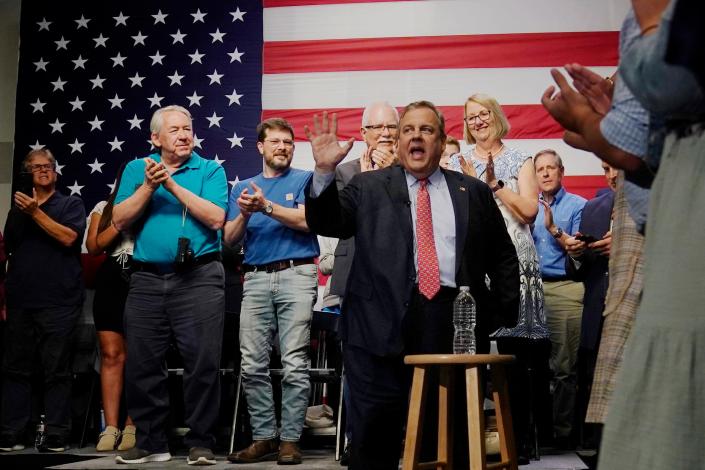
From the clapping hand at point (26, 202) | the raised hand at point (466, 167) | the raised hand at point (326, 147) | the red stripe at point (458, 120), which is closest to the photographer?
the raised hand at point (326, 147)

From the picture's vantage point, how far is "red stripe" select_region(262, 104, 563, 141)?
6.38 metres

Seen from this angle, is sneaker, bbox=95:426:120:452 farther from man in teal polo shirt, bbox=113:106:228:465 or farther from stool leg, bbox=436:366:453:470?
stool leg, bbox=436:366:453:470

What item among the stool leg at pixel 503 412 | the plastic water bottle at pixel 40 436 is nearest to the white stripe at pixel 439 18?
the plastic water bottle at pixel 40 436

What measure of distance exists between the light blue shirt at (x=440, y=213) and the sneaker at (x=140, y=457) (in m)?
2.12

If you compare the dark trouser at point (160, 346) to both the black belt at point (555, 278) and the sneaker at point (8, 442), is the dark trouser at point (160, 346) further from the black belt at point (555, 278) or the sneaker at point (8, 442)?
the black belt at point (555, 278)

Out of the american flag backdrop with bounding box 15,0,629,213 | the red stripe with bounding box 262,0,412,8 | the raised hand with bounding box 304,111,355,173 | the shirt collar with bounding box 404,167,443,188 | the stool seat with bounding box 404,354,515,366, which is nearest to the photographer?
the stool seat with bounding box 404,354,515,366

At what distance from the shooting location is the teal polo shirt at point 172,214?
Answer: 186 inches

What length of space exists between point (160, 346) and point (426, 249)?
1.96 meters

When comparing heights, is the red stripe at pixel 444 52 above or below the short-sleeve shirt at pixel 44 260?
above

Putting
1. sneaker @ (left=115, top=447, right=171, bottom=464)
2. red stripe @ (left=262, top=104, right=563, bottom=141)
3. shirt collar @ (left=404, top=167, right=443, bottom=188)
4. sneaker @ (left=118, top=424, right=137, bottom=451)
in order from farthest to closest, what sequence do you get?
red stripe @ (left=262, top=104, right=563, bottom=141) < sneaker @ (left=118, top=424, right=137, bottom=451) < sneaker @ (left=115, top=447, right=171, bottom=464) < shirt collar @ (left=404, top=167, right=443, bottom=188)

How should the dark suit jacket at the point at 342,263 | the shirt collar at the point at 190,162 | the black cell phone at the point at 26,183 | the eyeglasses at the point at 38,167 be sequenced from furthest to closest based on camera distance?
the eyeglasses at the point at 38,167 → the black cell phone at the point at 26,183 → the shirt collar at the point at 190,162 → the dark suit jacket at the point at 342,263

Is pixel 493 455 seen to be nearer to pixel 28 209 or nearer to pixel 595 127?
pixel 28 209

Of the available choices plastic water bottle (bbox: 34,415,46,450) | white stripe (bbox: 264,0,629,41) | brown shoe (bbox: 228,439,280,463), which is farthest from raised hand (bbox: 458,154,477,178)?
plastic water bottle (bbox: 34,415,46,450)

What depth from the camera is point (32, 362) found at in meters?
5.75
